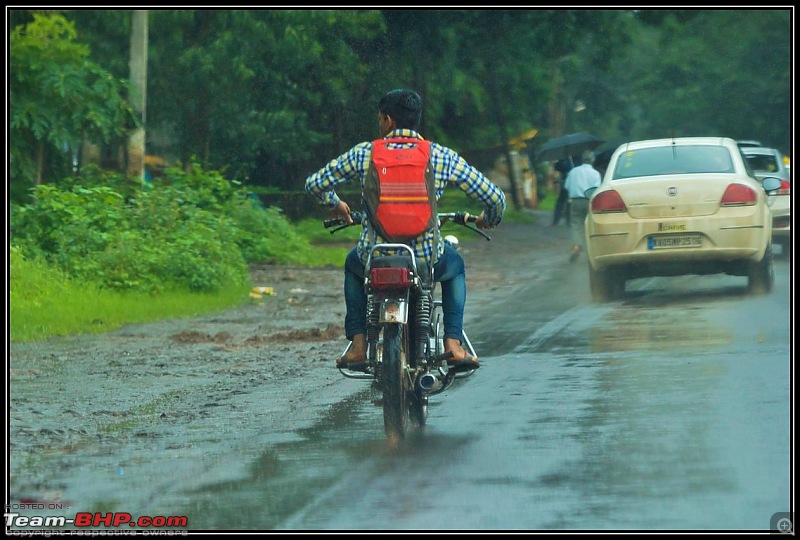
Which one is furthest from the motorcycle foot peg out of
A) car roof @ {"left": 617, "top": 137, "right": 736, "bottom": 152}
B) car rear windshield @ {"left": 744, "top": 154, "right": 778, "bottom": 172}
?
car rear windshield @ {"left": 744, "top": 154, "right": 778, "bottom": 172}

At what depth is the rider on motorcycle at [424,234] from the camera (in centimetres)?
744

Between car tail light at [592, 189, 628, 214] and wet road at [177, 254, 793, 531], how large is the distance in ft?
10.1

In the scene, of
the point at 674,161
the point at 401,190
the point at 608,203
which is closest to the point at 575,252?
the point at 674,161

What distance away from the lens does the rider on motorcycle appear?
744cm

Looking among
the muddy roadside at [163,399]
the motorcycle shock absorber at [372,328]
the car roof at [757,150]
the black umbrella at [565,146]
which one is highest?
the black umbrella at [565,146]

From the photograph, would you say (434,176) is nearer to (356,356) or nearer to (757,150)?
(356,356)

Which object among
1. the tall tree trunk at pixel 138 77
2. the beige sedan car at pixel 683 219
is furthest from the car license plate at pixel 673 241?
the tall tree trunk at pixel 138 77

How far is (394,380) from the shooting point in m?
7.07

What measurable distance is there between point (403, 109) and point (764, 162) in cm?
1627

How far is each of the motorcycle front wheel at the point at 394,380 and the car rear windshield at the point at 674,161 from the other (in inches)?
322

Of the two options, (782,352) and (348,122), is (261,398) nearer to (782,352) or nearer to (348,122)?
(782,352)

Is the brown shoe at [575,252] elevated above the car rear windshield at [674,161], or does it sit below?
below

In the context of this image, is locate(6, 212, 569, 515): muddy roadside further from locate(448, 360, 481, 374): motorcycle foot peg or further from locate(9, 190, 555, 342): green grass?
locate(448, 360, 481, 374): motorcycle foot peg

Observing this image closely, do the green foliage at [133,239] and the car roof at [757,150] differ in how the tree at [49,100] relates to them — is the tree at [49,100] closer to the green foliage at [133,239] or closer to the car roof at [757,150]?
the green foliage at [133,239]
